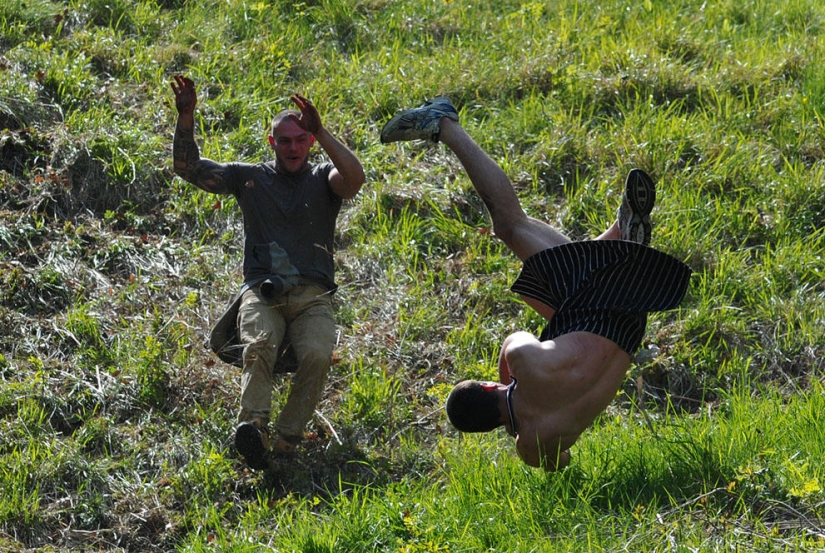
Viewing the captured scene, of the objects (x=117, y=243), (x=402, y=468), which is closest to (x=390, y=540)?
(x=402, y=468)

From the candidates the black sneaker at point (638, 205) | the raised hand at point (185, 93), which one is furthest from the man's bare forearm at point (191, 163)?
the black sneaker at point (638, 205)

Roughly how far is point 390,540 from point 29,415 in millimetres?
2348

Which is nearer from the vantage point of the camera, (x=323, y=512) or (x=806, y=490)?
(x=806, y=490)

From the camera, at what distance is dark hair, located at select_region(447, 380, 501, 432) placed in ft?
17.6

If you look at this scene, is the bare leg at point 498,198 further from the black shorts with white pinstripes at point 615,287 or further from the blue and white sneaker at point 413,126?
the black shorts with white pinstripes at point 615,287

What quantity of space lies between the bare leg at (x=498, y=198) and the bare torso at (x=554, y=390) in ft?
2.58

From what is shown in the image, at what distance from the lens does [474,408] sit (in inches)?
211

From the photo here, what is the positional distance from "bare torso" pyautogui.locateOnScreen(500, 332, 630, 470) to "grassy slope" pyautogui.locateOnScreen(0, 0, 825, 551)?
0.91 feet

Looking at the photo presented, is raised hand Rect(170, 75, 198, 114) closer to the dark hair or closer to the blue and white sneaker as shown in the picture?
the blue and white sneaker

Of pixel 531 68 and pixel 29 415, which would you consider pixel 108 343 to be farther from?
pixel 531 68

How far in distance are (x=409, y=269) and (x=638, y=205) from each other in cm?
225

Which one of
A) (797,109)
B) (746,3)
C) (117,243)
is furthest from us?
(746,3)

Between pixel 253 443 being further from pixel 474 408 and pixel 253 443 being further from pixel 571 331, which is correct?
pixel 571 331

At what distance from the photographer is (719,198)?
807cm
